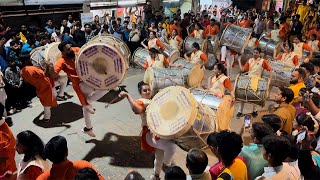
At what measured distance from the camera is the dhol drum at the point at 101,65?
16.7 ft

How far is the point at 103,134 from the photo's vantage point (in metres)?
6.33

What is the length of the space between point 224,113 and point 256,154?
4.90 ft

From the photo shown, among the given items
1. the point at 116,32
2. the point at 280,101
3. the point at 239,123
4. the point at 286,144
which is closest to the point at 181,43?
the point at 116,32

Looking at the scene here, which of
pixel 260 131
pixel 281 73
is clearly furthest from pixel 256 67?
pixel 260 131

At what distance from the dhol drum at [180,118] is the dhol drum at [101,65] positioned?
1112 millimetres

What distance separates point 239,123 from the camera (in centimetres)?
704

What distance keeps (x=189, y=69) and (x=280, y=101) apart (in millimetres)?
3218

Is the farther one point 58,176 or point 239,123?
point 239,123

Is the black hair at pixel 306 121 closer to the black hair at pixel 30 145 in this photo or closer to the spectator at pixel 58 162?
the spectator at pixel 58 162

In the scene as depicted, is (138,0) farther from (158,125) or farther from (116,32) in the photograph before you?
(158,125)

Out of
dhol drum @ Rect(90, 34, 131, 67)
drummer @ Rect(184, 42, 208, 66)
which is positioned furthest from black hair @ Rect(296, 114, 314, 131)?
drummer @ Rect(184, 42, 208, 66)

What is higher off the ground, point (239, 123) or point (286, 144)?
point (286, 144)

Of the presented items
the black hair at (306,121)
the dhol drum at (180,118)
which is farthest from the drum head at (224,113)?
the black hair at (306,121)

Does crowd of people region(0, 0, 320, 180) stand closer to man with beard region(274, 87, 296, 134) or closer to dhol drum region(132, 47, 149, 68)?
man with beard region(274, 87, 296, 134)
